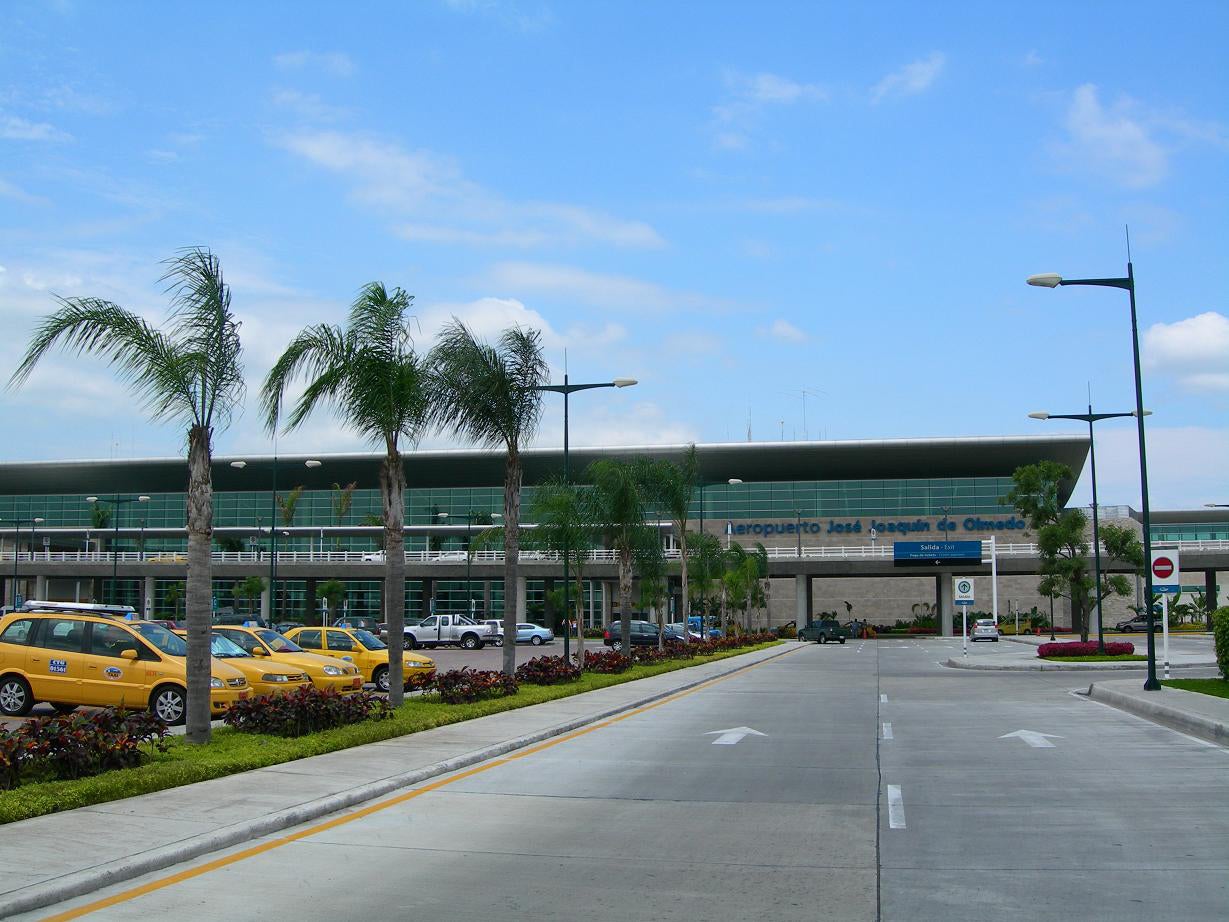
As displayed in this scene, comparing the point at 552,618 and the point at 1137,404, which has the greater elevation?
the point at 1137,404

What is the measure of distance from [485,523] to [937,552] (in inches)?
1331

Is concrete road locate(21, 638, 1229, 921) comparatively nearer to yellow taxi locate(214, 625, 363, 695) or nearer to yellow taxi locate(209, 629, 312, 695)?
yellow taxi locate(209, 629, 312, 695)

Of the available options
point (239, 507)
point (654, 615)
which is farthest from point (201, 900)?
point (239, 507)

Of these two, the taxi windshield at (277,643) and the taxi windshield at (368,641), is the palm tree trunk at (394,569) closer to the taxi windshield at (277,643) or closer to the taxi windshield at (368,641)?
the taxi windshield at (277,643)

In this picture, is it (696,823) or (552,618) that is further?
(552,618)

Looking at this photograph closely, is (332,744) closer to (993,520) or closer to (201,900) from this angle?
(201,900)

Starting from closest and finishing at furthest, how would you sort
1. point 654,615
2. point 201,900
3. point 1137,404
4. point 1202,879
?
point 201,900 → point 1202,879 → point 1137,404 → point 654,615

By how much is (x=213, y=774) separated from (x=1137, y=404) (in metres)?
20.0

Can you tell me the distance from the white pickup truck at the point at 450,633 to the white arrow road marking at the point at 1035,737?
4477 centimetres

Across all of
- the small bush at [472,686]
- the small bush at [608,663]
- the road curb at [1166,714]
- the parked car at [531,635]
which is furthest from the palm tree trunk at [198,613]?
the parked car at [531,635]

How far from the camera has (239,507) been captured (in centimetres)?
10762

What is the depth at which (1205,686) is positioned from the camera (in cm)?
2581

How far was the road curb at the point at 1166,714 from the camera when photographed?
1739 centimetres

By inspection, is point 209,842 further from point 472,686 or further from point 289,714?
point 472,686
